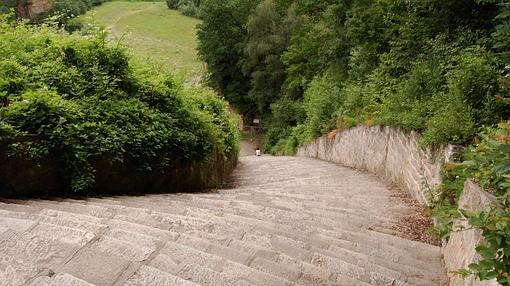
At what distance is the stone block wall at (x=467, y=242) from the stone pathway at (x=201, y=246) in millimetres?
151

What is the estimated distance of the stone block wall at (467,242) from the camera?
260cm

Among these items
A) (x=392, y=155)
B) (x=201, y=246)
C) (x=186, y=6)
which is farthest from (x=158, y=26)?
(x=201, y=246)

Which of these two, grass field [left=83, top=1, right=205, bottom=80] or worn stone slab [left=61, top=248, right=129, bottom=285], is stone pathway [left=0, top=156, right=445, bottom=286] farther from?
grass field [left=83, top=1, right=205, bottom=80]

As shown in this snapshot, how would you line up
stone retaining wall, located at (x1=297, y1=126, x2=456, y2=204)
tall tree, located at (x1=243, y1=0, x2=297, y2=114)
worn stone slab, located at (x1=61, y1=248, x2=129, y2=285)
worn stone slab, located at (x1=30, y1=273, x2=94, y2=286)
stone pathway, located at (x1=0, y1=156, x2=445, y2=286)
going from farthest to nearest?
tall tree, located at (x1=243, y1=0, x2=297, y2=114), stone retaining wall, located at (x1=297, y1=126, x2=456, y2=204), stone pathway, located at (x1=0, y1=156, x2=445, y2=286), worn stone slab, located at (x1=61, y1=248, x2=129, y2=285), worn stone slab, located at (x1=30, y1=273, x2=94, y2=286)

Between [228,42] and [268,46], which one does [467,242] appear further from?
[228,42]

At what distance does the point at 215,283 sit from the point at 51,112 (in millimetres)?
3106

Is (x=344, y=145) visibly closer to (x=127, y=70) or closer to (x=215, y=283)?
(x=127, y=70)

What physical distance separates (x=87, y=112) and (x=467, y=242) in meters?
4.20

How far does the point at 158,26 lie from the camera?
53.7 metres

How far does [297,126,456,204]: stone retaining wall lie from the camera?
580 centimetres

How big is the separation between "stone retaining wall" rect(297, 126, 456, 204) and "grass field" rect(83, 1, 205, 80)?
27173 millimetres

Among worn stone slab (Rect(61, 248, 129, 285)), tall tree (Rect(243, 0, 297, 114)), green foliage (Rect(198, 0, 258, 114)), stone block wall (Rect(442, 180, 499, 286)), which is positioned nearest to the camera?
worn stone slab (Rect(61, 248, 129, 285))

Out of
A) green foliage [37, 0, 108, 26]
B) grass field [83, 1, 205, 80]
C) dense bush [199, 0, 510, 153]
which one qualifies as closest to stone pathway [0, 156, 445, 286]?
dense bush [199, 0, 510, 153]

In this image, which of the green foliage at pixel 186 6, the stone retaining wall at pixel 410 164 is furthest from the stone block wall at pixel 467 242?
the green foliage at pixel 186 6
